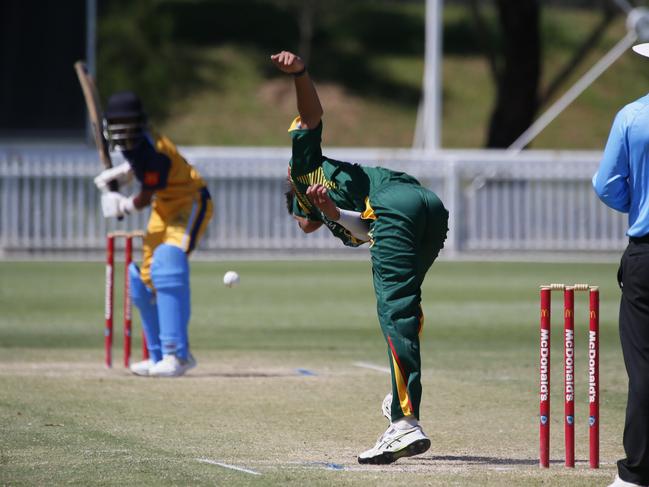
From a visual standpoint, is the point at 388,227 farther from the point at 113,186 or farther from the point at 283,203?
the point at 283,203

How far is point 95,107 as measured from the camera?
11266mm

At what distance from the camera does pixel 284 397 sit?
9500mm

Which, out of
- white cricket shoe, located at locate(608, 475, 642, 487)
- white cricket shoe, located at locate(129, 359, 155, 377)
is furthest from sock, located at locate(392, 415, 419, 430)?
white cricket shoe, located at locate(129, 359, 155, 377)

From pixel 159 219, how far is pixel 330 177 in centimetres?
365

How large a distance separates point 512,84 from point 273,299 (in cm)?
1483

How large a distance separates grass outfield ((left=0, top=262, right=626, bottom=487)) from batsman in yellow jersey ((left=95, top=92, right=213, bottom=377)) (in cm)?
37

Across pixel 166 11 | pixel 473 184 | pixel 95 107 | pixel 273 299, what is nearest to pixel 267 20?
pixel 166 11

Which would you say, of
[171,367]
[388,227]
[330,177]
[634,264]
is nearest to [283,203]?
[171,367]

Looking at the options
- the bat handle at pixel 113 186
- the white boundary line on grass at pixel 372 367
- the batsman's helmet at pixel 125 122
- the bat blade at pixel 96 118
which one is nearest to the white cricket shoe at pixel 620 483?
the white boundary line on grass at pixel 372 367

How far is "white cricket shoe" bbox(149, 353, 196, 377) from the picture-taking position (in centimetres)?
1025

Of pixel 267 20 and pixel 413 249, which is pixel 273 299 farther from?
pixel 267 20

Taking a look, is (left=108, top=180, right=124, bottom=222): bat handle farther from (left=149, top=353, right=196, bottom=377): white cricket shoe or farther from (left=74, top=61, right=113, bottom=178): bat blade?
(left=149, top=353, right=196, bottom=377): white cricket shoe

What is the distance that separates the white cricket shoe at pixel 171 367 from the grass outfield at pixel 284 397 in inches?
5.9

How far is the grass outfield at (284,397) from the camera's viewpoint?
675 centimetres
